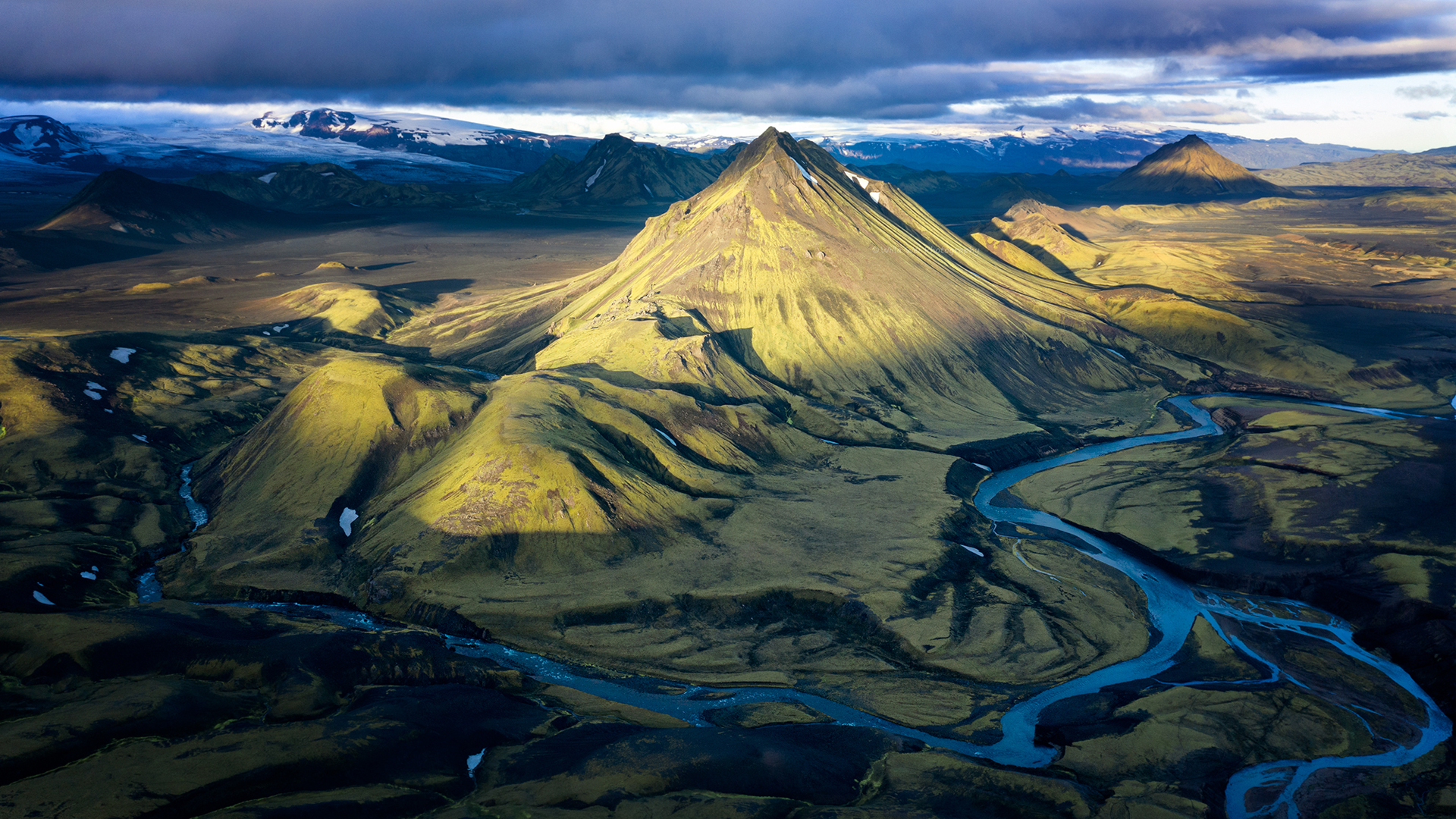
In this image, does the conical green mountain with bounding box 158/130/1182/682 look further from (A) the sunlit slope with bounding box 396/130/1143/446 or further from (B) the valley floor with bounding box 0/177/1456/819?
(A) the sunlit slope with bounding box 396/130/1143/446

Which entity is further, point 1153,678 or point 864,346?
point 864,346

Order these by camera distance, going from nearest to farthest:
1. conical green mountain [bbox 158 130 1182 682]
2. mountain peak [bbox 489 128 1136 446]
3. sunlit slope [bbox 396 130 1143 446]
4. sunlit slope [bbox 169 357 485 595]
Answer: conical green mountain [bbox 158 130 1182 682]
sunlit slope [bbox 169 357 485 595]
mountain peak [bbox 489 128 1136 446]
sunlit slope [bbox 396 130 1143 446]

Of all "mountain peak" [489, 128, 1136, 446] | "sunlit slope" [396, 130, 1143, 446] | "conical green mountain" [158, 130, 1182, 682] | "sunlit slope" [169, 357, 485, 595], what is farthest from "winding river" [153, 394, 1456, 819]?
"mountain peak" [489, 128, 1136, 446]

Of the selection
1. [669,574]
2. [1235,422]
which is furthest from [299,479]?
[1235,422]

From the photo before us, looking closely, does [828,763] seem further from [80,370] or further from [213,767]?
[80,370]

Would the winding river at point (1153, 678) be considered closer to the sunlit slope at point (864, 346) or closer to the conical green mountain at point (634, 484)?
the conical green mountain at point (634, 484)

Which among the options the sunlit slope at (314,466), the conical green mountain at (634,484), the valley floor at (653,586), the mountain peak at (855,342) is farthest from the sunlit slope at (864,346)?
the sunlit slope at (314,466)

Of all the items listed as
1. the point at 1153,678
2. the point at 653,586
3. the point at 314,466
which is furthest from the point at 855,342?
the point at 314,466

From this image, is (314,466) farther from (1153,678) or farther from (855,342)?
(855,342)
